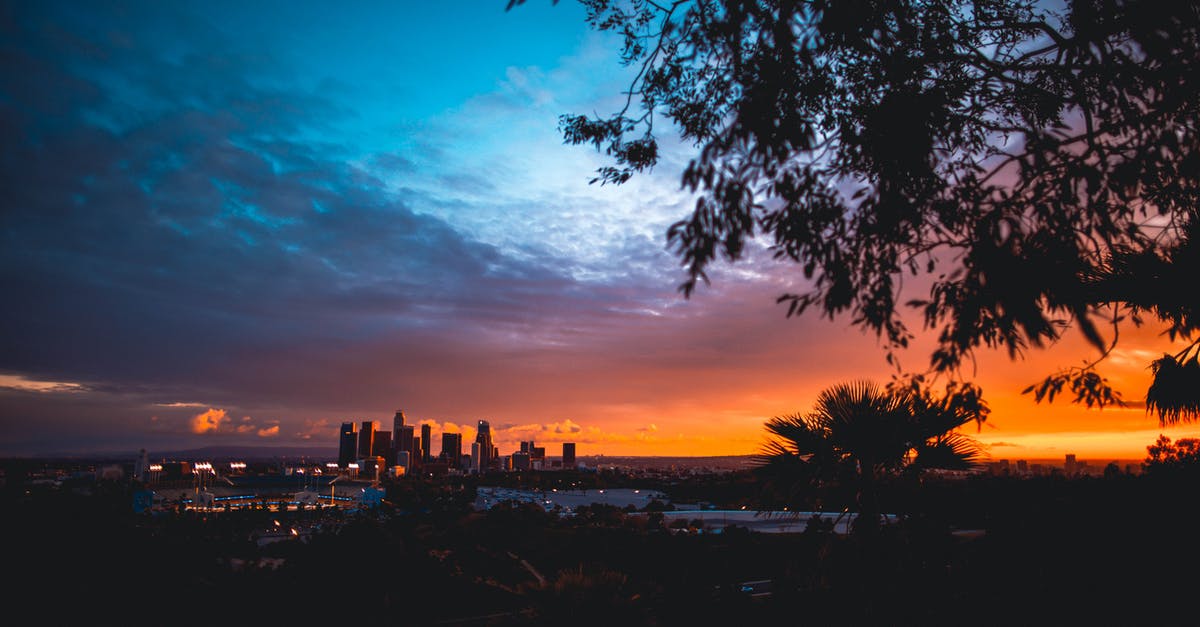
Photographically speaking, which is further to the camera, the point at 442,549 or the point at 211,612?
the point at 442,549

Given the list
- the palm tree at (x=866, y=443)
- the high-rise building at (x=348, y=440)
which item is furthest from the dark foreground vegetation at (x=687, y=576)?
the high-rise building at (x=348, y=440)

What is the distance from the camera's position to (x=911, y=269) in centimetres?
627

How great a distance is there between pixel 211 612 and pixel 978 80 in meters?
11.0

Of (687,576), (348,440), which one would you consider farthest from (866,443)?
(348,440)

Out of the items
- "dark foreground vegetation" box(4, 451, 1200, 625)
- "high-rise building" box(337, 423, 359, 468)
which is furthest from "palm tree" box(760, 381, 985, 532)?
"high-rise building" box(337, 423, 359, 468)

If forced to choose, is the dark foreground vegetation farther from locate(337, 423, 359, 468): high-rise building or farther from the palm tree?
locate(337, 423, 359, 468): high-rise building

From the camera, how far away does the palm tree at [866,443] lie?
27.9 feet

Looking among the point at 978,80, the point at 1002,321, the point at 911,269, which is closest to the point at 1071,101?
the point at 978,80

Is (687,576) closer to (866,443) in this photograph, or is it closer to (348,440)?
(866,443)

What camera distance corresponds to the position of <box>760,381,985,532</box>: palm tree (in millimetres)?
8500

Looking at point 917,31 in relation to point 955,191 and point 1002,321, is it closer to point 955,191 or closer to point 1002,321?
point 955,191

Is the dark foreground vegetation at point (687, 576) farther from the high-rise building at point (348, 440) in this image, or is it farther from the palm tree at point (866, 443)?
the high-rise building at point (348, 440)

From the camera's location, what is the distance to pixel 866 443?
28.7ft

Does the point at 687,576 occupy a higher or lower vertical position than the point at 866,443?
lower
